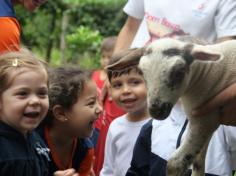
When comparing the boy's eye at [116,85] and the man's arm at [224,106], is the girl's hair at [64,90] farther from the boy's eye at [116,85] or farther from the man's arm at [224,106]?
the man's arm at [224,106]

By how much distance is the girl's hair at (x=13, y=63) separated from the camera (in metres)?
2.66

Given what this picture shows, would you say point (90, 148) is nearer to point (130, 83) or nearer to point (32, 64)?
point (130, 83)

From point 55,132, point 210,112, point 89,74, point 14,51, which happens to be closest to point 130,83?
point 89,74

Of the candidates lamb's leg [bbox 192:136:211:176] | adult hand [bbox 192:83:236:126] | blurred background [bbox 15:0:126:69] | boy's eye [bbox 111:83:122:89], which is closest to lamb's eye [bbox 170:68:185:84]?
adult hand [bbox 192:83:236:126]

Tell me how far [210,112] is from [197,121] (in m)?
0.06

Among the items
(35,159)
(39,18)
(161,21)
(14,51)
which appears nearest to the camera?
(35,159)

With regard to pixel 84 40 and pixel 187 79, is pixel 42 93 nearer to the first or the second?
pixel 187 79

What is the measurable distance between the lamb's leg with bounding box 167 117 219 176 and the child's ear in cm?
122

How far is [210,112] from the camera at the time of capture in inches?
88.6

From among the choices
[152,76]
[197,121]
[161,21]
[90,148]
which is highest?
[161,21]

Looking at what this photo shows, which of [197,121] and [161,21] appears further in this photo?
[161,21]

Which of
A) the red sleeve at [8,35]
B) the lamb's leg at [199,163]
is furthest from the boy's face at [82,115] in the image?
the lamb's leg at [199,163]

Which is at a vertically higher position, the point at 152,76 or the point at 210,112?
the point at 152,76

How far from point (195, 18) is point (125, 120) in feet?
3.42
